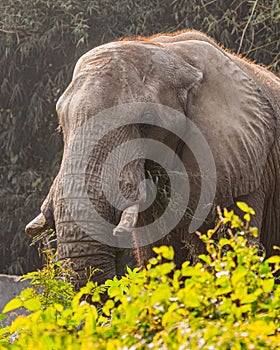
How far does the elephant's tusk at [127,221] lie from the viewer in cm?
507

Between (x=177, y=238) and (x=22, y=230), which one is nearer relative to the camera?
(x=177, y=238)

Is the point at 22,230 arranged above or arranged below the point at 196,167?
below

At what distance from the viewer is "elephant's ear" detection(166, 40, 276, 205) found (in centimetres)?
609

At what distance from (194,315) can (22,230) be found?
33.1 ft

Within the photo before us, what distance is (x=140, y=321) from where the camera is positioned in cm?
271

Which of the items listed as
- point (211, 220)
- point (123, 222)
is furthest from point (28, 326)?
point (211, 220)

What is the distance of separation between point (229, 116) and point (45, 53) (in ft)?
23.2

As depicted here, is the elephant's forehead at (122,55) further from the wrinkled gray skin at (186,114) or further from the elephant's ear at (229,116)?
the elephant's ear at (229,116)

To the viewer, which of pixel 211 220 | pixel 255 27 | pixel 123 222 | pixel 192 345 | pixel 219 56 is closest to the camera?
pixel 192 345

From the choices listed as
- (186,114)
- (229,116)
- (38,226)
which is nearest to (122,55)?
(186,114)

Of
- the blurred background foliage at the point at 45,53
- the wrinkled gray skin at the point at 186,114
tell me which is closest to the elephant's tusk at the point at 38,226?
the wrinkled gray skin at the point at 186,114

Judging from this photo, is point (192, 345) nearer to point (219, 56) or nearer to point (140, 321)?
point (140, 321)

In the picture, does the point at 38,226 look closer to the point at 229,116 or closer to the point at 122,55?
the point at 122,55

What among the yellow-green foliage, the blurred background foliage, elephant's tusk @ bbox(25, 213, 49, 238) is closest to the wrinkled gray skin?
elephant's tusk @ bbox(25, 213, 49, 238)
